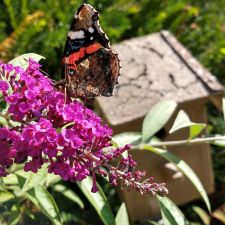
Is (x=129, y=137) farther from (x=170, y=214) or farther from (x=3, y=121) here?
(x=3, y=121)

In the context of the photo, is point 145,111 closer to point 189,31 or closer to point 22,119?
point 22,119

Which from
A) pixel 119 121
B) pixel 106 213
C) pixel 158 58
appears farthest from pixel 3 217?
pixel 158 58

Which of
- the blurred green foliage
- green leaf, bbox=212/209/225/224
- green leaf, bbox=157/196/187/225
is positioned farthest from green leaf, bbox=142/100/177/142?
the blurred green foliage

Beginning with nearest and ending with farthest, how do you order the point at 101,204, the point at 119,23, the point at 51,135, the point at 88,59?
the point at 51,135 < the point at 88,59 < the point at 101,204 < the point at 119,23

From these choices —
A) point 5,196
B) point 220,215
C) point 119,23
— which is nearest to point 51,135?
point 5,196

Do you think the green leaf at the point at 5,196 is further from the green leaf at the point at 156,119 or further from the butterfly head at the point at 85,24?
the butterfly head at the point at 85,24

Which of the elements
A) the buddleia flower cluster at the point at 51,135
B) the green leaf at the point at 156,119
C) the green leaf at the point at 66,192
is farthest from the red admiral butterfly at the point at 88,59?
the green leaf at the point at 66,192

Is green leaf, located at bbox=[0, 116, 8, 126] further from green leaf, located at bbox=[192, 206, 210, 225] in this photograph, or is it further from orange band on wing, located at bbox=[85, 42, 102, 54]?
green leaf, located at bbox=[192, 206, 210, 225]
